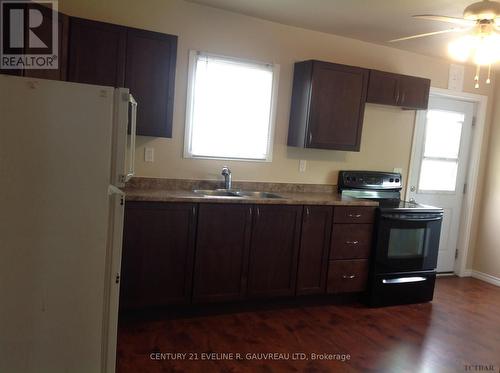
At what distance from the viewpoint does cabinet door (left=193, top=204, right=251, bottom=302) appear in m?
3.14

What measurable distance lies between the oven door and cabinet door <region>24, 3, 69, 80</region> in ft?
8.79

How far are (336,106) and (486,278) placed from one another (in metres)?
2.77

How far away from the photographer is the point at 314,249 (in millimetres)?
3518

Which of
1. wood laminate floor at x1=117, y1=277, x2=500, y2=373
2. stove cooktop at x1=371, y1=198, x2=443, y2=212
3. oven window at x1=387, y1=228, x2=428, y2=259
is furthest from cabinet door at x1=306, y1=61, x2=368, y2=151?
wood laminate floor at x1=117, y1=277, x2=500, y2=373

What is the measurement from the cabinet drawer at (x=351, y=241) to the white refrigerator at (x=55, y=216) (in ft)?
7.11

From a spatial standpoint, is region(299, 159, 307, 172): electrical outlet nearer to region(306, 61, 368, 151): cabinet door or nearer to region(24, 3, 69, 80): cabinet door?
region(306, 61, 368, 151): cabinet door

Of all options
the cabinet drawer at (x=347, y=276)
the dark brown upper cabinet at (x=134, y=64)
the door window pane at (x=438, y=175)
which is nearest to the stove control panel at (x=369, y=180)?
the door window pane at (x=438, y=175)

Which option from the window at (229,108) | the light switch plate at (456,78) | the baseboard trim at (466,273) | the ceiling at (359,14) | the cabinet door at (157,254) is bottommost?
the baseboard trim at (466,273)

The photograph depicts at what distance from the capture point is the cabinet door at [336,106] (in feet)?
12.1

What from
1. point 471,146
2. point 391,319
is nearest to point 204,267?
point 391,319

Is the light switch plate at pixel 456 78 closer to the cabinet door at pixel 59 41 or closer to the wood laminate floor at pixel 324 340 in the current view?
the wood laminate floor at pixel 324 340

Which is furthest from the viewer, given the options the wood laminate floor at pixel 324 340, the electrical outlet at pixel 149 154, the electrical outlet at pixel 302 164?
the electrical outlet at pixel 302 164

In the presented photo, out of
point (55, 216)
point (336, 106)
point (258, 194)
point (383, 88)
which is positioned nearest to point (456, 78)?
point (383, 88)

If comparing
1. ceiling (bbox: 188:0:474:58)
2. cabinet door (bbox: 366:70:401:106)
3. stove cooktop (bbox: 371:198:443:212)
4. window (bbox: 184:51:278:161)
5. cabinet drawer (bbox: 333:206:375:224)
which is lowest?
cabinet drawer (bbox: 333:206:375:224)
